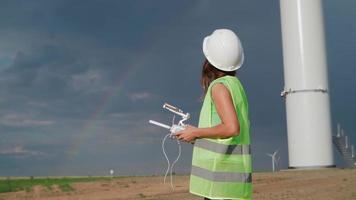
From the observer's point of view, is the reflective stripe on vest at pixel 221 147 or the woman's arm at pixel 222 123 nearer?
the woman's arm at pixel 222 123

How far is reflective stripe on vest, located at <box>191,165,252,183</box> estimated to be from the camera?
503cm

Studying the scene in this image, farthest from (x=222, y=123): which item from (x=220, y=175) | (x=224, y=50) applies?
(x=224, y=50)

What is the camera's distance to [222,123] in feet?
16.3

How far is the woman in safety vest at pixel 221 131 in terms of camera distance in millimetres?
5000

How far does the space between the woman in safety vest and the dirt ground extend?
1950cm

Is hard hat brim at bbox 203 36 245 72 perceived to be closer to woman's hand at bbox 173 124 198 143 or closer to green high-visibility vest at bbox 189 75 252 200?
green high-visibility vest at bbox 189 75 252 200

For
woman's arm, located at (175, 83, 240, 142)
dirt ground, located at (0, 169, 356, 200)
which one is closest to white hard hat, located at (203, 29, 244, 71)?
woman's arm, located at (175, 83, 240, 142)

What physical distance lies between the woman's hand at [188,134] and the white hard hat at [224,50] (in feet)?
1.81

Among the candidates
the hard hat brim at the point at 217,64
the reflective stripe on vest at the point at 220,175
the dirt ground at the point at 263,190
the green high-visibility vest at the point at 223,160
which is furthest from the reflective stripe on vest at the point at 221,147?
the dirt ground at the point at 263,190

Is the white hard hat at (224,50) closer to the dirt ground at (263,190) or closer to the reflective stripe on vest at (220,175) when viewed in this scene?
the reflective stripe on vest at (220,175)

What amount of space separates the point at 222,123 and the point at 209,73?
0.50 m

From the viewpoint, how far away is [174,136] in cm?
513

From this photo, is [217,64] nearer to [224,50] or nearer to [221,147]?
[224,50]

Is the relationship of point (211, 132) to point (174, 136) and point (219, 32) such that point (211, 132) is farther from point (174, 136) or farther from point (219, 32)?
→ point (219, 32)
